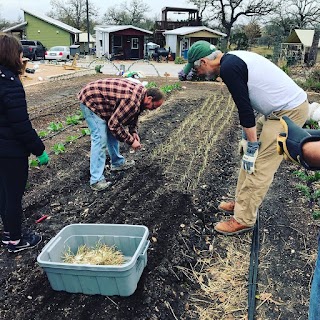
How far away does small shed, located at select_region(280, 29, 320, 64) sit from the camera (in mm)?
23950

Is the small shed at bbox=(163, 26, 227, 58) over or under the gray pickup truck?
over

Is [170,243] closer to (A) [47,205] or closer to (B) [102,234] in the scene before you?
(B) [102,234]

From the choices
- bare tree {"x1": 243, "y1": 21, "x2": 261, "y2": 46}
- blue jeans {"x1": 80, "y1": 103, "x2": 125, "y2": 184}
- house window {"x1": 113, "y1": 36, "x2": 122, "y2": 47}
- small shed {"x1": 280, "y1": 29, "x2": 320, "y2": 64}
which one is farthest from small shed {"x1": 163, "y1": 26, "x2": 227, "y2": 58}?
blue jeans {"x1": 80, "y1": 103, "x2": 125, "y2": 184}

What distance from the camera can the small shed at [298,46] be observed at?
2395 cm

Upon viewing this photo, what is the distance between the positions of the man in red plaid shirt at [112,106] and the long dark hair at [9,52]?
123 cm

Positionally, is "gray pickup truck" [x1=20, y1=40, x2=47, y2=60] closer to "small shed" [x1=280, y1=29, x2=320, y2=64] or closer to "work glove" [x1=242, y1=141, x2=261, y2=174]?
"small shed" [x1=280, y1=29, x2=320, y2=64]

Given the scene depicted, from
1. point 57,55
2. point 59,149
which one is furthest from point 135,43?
point 59,149

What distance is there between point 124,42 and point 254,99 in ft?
96.8

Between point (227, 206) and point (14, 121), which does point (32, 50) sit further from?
point (14, 121)

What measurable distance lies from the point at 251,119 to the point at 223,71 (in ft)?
1.45

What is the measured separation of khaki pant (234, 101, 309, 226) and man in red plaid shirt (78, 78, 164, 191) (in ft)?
3.83

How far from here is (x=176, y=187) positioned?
4.04 metres

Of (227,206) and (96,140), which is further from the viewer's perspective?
(96,140)

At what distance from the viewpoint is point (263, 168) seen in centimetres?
295
